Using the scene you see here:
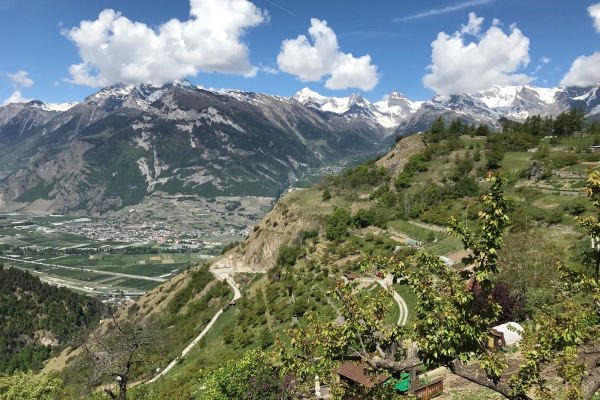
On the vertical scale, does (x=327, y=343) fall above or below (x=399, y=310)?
above

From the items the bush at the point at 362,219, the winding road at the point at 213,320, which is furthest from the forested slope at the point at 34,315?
the bush at the point at 362,219

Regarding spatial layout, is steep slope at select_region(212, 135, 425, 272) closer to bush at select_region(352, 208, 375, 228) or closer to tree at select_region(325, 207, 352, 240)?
tree at select_region(325, 207, 352, 240)

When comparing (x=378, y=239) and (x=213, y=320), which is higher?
(x=378, y=239)

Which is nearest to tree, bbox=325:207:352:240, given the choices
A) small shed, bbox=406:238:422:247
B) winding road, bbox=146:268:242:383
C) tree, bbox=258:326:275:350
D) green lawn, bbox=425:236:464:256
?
small shed, bbox=406:238:422:247

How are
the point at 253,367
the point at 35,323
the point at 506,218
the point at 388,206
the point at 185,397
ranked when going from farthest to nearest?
the point at 35,323 → the point at 388,206 → the point at 185,397 → the point at 253,367 → the point at 506,218

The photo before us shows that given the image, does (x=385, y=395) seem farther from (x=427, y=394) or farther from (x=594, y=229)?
(x=427, y=394)

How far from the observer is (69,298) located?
161500 mm

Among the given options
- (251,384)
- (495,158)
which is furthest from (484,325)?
(495,158)

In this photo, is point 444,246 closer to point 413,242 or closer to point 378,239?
point 413,242

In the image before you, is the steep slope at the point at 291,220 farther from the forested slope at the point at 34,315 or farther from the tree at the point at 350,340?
the forested slope at the point at 34,315

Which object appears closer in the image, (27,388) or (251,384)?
(251,384)

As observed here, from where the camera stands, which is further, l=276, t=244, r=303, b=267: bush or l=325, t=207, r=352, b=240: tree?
l=325, t=207, r=352, b=240: tree

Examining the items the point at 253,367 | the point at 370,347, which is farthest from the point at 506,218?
the point at 253,367

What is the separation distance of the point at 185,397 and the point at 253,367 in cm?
1556
